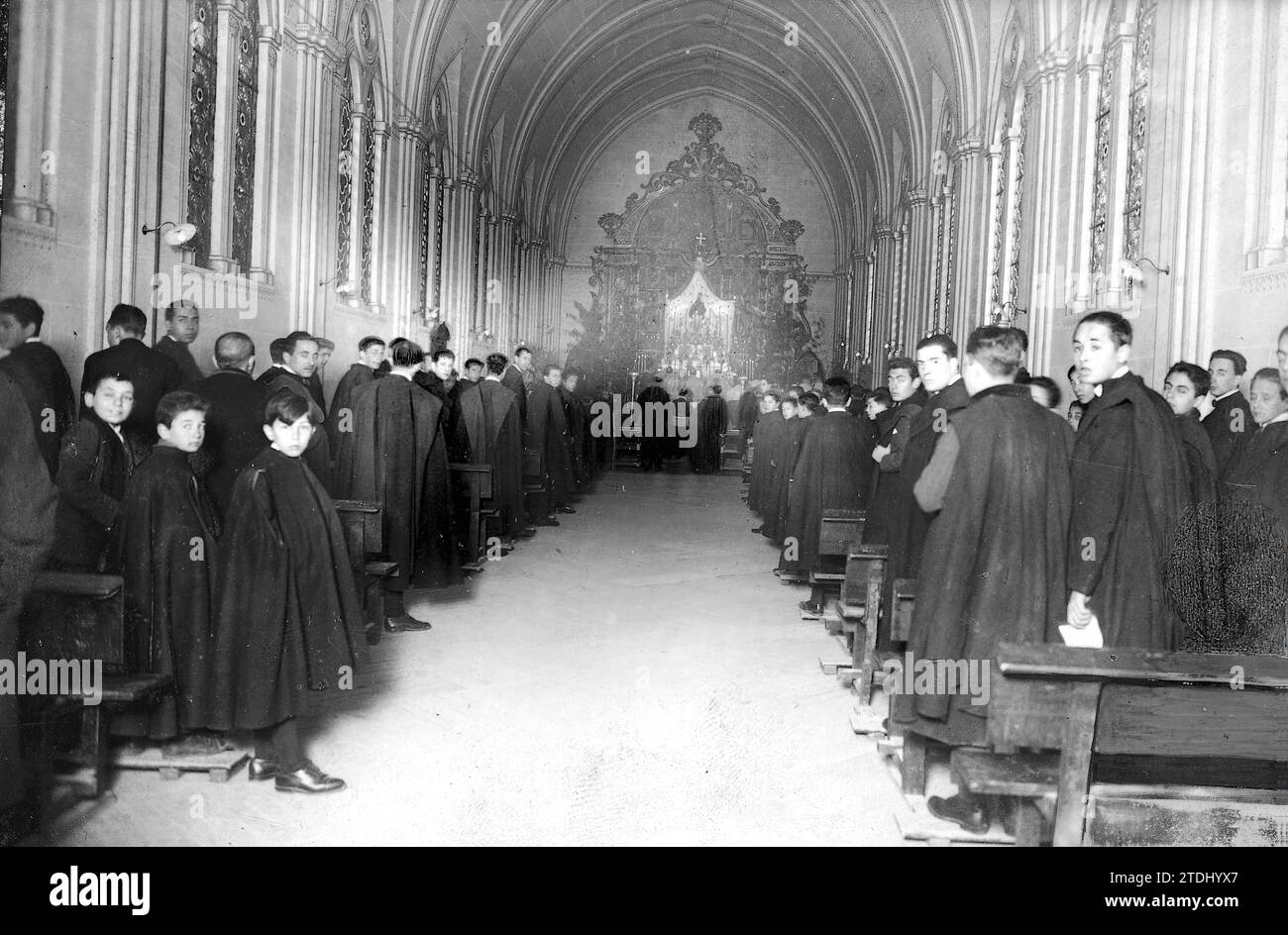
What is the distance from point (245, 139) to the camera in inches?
327

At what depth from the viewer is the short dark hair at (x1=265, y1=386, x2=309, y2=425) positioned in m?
3.56

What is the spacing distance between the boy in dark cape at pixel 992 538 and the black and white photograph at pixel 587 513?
0.02m

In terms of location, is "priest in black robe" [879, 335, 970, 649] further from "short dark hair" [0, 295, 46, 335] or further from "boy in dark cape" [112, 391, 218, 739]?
"short dark hair" [0, 295, 46, 335]

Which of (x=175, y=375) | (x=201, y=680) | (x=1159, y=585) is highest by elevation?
(x=175, y=375)

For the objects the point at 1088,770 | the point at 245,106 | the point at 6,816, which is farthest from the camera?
the point at 245,106

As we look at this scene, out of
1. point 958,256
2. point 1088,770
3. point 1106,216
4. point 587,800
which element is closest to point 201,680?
point 587,800

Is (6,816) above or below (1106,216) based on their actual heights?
below

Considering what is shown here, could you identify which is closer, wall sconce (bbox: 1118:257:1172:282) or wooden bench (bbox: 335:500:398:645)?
wooden bench (bbox: 335:500:398:645)

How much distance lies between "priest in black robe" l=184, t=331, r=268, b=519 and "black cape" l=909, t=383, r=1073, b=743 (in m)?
3.53

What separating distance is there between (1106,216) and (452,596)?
A: 678 centimetres

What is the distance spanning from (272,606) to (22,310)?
2216mm

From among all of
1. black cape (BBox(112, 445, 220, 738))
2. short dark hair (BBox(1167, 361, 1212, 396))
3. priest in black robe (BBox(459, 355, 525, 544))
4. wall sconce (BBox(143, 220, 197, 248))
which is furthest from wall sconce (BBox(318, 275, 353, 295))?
short dark hair (BBox(1167, 361, 1212, 396))
